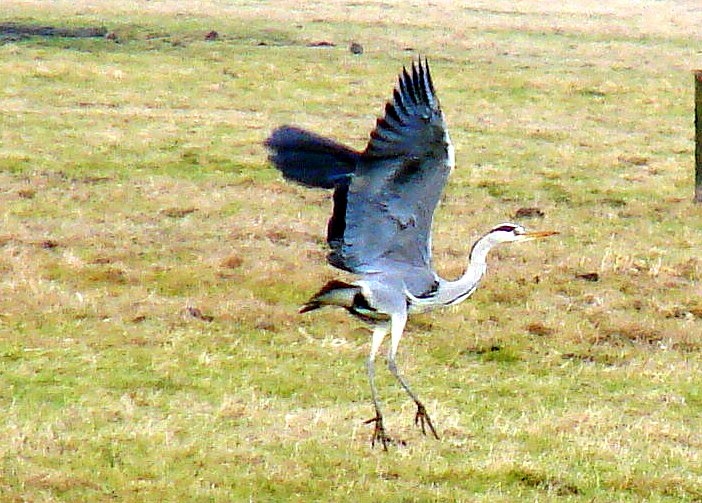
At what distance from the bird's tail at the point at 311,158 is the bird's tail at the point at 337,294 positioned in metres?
0.52

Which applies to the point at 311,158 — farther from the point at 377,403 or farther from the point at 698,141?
the point at 698,141

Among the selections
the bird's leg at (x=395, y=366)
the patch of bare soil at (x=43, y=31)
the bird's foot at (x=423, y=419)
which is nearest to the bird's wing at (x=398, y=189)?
the bird's leg at (x=395, y=366)

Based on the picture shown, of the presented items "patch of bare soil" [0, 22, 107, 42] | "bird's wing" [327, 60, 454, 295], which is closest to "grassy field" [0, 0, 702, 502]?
"bird's wing" [327, 60, 454, 295]

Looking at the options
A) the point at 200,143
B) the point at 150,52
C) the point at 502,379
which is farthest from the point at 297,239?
the point at 150,52

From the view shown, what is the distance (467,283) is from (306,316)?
3.18 meters

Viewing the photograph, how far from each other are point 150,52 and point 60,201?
50.3 ft

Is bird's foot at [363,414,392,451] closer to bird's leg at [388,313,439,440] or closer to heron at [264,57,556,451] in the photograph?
heron at [264,57,556,451]

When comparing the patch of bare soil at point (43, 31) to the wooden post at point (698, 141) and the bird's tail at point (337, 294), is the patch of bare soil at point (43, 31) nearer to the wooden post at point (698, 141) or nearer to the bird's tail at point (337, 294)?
the wooden post at point (698, 141)

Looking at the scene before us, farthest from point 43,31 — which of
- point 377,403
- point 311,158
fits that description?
point 377,403

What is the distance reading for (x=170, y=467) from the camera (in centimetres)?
713

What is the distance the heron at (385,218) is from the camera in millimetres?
6789

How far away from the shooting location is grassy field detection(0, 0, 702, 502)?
7.28 metres

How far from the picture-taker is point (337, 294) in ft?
23.4

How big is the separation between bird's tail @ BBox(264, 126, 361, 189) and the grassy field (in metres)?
1.43
